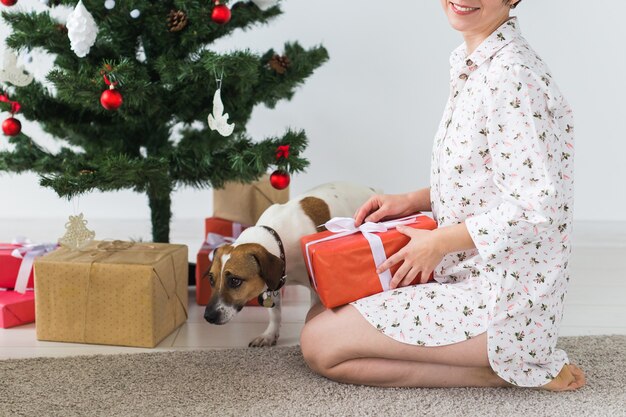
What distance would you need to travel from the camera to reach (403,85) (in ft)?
9.40

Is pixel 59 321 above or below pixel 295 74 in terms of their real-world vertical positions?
below

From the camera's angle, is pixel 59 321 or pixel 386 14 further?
pixel 386 14

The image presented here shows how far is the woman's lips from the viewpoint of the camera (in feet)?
4.69

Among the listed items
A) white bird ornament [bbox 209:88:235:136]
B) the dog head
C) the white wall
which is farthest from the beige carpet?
the white wall

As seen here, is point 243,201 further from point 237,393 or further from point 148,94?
point 237,393

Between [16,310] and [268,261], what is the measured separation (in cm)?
78

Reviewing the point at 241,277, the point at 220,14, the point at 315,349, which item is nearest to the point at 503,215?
the point at 315,349

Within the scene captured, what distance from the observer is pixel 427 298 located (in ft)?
4.95

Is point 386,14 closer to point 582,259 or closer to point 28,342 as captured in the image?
point 582,259

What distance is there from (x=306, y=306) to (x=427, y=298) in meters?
0.75

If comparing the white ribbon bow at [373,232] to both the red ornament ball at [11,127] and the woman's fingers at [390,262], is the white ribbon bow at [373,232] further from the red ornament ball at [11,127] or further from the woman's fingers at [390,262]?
the red ornament ball at [11,127]

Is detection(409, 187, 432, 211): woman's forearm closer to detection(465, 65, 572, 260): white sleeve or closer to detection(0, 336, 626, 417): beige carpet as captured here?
detection(465, 65, 572, 260): white sleeve

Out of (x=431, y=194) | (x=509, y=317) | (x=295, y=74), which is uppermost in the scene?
(x=295, y=74)

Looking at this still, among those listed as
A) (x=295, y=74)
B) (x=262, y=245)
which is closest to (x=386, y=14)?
(x=295, y=74)
